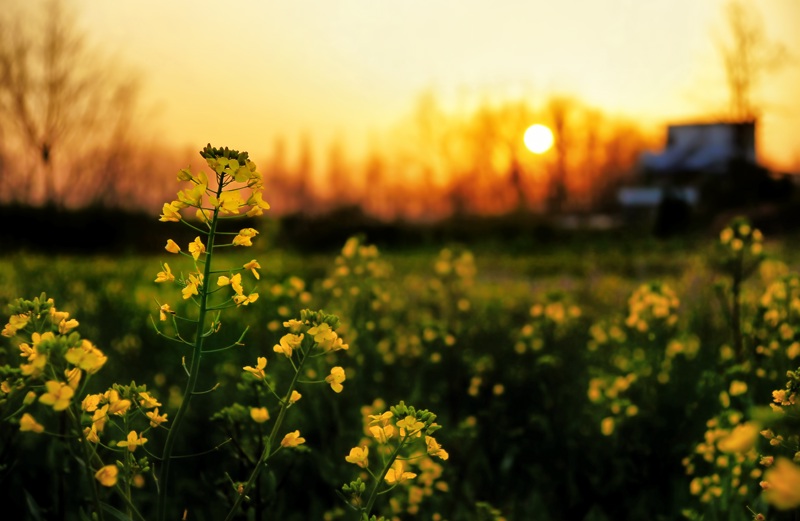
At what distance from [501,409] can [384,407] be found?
0.61 m

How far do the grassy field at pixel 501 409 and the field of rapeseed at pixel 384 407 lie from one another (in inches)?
0.7

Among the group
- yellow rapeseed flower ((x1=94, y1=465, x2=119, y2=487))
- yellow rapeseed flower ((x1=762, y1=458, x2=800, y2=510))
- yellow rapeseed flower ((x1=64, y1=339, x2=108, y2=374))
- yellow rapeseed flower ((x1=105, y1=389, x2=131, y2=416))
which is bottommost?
yellow rapeseed flower ((x1=94, y1=465, x2=119, y2=487))

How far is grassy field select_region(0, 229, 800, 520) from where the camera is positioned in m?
2.81

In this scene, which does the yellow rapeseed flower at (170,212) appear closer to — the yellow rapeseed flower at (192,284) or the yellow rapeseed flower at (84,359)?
the yellow rapeseed flower at (192,284)

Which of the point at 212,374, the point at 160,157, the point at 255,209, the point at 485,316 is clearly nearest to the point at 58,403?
the point at 255,209

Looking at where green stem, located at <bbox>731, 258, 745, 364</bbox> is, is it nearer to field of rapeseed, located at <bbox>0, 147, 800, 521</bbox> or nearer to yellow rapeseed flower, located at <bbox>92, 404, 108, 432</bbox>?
field of rapeseed, located at <bbox>0, 147, 800, 521</bbox>

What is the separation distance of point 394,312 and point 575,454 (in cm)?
292

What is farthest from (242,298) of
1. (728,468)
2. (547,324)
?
(547,324)

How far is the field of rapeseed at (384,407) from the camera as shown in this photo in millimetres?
1531

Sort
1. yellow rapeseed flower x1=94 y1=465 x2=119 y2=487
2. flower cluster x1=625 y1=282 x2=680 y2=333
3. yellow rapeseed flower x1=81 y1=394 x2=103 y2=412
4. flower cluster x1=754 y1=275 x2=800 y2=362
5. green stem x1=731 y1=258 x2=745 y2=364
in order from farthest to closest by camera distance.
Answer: flower cluster x1=625 y1=282 x2=680 y2=333 < green stem x1=731 y1=258 x2=745 y2=364 < flower cluster x1=754 y1=275 x2=800 y2=362 < yellow rapeseed flower x1=81 y1=394 x2=103 y2=412 < yellow rapeseed flower x1=94 y1=465 x2=119 y2=487

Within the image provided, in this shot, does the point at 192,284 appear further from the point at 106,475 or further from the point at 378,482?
the point at 378,482

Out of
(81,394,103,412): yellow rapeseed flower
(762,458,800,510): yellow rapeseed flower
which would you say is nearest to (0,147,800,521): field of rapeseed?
(81,394,103,412): yellow rapeseed flower

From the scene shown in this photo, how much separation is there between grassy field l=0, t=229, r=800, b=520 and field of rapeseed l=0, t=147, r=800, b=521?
0.02 metres

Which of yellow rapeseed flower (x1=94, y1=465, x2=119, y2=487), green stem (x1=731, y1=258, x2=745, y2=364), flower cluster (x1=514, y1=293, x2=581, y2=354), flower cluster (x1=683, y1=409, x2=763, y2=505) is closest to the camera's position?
yellow rapeseed flower (x1=94, y1=465, x2=119, y2=487)
